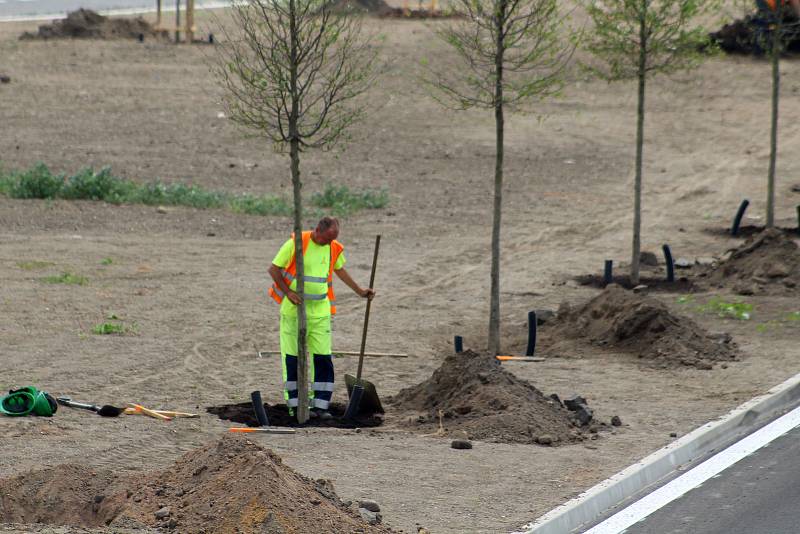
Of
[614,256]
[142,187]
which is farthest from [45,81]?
[614,256]

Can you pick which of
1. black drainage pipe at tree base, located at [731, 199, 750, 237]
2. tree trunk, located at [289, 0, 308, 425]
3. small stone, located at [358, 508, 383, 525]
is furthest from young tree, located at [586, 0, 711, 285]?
small stone, located at [358, 508, 383, 525]

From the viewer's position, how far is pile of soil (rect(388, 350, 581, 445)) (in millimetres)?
10789

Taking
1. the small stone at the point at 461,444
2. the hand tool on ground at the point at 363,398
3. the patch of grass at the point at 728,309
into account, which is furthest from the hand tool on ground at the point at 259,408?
the patch of grass at the point at 728,309

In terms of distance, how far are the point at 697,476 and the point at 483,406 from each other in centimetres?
208

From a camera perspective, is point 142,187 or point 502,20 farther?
point 142,187

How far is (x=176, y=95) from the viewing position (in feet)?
104

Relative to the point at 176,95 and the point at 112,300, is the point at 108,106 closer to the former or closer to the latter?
the point at 176,95

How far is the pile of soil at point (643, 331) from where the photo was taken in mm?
13820

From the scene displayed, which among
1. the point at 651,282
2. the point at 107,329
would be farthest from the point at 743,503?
the point at 651,282

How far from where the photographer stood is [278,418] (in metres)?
11.7

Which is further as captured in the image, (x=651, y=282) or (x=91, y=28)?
(x=91, y=28)

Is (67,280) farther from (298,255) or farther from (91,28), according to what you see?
(91,28)

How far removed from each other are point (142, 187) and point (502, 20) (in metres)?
11.2

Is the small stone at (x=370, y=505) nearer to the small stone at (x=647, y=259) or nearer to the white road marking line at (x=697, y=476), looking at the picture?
the white road marking line at (x=697, y=476)
